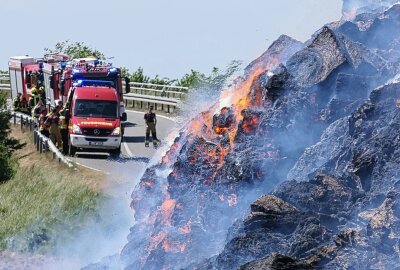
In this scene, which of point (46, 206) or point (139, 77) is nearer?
point (46, 206)

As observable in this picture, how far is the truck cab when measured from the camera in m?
32.8

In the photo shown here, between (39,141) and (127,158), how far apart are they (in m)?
3.64

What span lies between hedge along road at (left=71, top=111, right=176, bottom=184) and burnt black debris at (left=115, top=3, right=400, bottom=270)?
10740mm

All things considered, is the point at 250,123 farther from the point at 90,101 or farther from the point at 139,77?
the point at 139,77

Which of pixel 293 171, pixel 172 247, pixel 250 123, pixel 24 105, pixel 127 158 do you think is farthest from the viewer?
pixel 24 105

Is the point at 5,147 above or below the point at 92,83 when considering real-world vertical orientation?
below

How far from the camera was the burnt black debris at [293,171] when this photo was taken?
11461 mm

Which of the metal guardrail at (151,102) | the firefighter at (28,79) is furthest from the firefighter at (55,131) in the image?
the firefighter at (28,79)

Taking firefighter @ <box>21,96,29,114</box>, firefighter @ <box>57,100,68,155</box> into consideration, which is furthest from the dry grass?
firefighter @ <box>21,96,29,114</box>

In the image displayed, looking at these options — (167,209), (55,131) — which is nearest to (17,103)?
(55,131)

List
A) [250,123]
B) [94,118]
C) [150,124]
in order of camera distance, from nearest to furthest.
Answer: [250,123]
[94,118]
[150,124]

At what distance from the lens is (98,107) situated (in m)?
33.7

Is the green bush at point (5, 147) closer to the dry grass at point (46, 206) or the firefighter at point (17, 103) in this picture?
the firefighter at point (17, 103)

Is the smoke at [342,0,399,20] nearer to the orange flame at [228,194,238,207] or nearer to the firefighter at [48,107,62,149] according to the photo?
the orange flame at [228,194,238,207]
